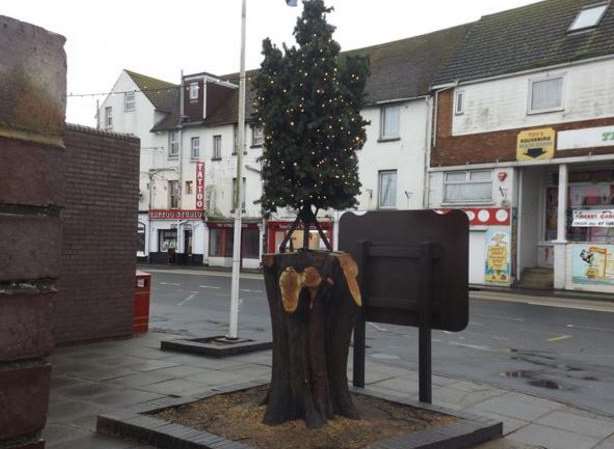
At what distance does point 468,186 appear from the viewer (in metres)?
26.6

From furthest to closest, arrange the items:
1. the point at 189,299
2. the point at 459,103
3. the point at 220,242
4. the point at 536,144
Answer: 1. the point at 220,242
2. the point at 459,103
3. the point at 536,144
4. the point at 189,299

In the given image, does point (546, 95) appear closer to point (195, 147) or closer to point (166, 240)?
point (195, 147)

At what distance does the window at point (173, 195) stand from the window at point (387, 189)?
15.8m

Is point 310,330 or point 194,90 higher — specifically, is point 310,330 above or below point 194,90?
below

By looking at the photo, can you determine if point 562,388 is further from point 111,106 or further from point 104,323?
point 111,106

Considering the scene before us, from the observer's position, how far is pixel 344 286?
495cm

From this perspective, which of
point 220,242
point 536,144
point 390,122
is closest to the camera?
point 536,144

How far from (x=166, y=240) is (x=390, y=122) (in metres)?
18.5

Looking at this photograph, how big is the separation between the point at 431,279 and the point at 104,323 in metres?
5.91

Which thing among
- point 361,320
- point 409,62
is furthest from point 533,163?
point 361,320

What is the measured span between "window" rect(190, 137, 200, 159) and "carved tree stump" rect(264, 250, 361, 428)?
116 ft

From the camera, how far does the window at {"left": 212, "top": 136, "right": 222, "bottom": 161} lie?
3816 centimetres

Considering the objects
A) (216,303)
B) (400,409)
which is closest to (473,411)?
(400,409)

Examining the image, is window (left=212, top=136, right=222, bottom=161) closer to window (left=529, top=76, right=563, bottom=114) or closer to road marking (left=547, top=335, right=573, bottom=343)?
window (left=529, top=76, right=563, bottom=114)
